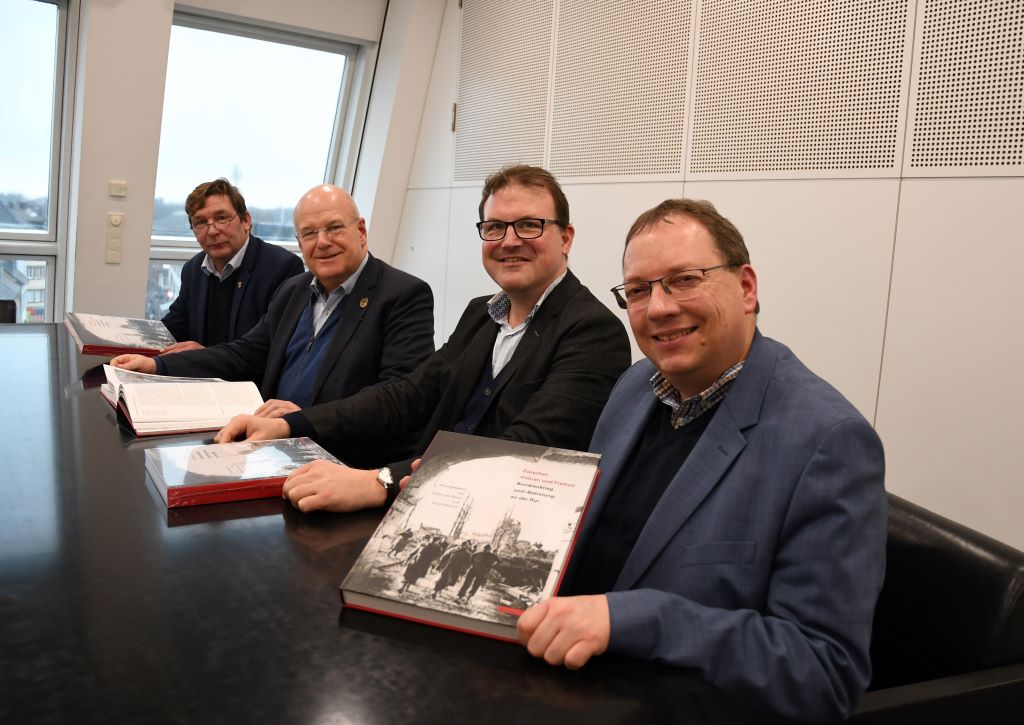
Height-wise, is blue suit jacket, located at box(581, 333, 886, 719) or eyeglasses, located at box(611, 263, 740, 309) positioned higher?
eyeglasses, located at box(611, 263, 740, 309)

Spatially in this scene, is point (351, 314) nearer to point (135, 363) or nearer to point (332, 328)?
point (332, 328)

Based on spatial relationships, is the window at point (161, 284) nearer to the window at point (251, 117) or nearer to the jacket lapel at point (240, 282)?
the window at point (251, 117)

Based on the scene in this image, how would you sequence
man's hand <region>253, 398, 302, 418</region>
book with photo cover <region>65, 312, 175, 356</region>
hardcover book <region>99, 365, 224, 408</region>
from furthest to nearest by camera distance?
book with photo cover <region>65, 312, 175, 356</region>, hardcover book <region>99, 365, 224, 408</region>, man's hand <region>253, 398, 302, 418</region>

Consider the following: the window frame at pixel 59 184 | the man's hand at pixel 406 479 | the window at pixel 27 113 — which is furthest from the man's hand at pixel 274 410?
the window at pixel 27 113

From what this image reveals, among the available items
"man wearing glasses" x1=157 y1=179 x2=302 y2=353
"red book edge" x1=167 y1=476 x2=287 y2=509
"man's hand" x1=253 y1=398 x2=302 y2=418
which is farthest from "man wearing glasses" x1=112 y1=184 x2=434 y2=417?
"red book edge" x1=167 y1=476 x2=287 y2=509

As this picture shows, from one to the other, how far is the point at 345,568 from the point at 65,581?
0.38 metres

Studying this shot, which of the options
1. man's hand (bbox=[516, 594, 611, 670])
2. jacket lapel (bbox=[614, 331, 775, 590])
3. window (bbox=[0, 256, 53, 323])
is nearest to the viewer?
man's hand (bbox=[516, 594, 611, 670])

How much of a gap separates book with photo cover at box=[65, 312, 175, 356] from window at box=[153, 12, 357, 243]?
2.96 meters

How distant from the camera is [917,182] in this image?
A: 3.07 meters

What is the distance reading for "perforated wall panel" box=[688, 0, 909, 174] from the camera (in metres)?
3.20

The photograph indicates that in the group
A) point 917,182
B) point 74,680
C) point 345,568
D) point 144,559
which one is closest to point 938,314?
point 917,182

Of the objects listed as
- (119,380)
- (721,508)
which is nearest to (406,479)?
(721,508)

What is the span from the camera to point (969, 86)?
2.91m

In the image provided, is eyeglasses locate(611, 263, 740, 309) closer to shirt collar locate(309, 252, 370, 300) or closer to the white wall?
shirt collar locate(309, 252, 370, 300)
